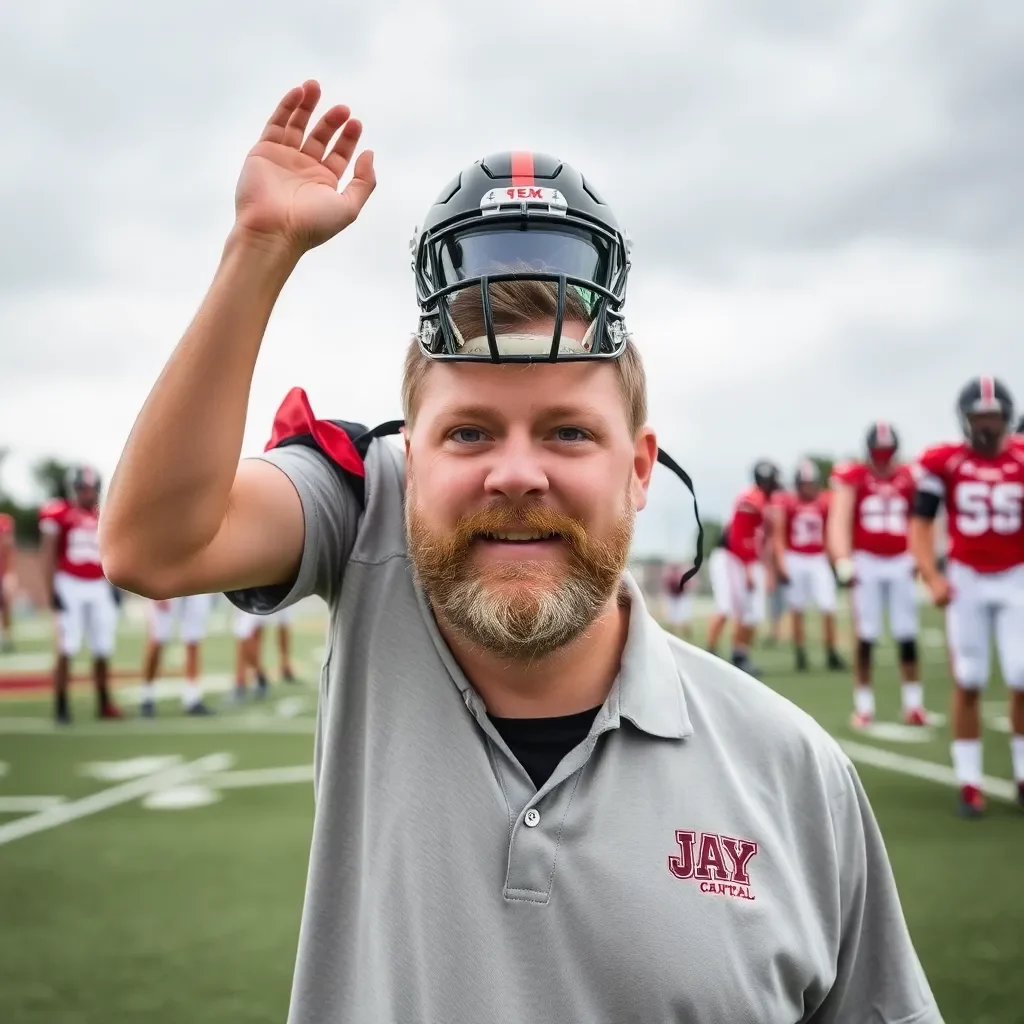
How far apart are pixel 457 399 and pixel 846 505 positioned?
7.94 meters

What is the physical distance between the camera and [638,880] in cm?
160

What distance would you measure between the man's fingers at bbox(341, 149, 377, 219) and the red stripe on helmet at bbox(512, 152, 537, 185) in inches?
10.1

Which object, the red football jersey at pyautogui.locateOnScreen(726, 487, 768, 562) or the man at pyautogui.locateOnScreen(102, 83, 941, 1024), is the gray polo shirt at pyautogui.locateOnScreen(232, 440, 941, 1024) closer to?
the man at pyautogui.locateOnScreen(102, 83, 941, 1024)

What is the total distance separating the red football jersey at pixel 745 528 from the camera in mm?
12336

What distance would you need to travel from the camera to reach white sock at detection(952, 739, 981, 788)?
223 inches

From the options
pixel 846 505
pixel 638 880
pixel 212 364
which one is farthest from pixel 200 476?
pixel 846 505

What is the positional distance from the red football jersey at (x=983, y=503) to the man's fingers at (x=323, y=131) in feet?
17.3

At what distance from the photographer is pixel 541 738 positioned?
1.74m

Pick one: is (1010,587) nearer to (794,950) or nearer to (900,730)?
(900,730)

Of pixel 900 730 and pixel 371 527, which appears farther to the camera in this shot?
pixel 900 730

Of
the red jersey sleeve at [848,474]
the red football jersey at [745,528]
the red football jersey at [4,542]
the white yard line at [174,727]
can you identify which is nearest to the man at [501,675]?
the white yard line at [174,727]

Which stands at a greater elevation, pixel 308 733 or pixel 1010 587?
pixel 1010 587

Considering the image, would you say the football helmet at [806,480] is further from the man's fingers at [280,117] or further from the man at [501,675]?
the man's fingers at [280,117]

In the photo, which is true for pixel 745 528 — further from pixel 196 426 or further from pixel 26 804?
pixel 196 426
